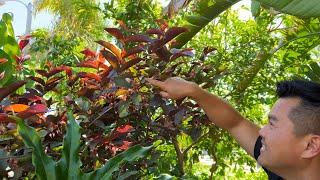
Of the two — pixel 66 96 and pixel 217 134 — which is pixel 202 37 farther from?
pixel 66 96

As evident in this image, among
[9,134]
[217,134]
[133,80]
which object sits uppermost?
[133,80]

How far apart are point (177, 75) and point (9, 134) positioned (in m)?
0.72

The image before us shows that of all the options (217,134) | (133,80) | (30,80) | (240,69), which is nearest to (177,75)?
(133,80)

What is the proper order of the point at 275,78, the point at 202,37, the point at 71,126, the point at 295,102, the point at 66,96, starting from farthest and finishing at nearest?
the point at 202,37
the point at 275,78
the point at 66,96
the point at 295,102
the point at 71,126

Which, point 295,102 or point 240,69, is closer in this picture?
point 295,102

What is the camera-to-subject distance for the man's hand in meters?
2.03

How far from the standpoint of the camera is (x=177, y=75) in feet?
7.38

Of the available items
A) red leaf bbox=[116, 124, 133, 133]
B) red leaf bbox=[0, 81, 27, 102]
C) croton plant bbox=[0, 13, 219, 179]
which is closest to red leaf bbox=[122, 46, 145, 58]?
croton plant bbox=[0, 13, 219, 179]

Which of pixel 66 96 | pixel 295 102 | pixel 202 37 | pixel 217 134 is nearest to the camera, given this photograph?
pixel 295 102

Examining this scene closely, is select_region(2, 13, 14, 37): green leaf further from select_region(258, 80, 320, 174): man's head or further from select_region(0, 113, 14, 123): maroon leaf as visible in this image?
select_region(258, 80, 320, 174): man's head

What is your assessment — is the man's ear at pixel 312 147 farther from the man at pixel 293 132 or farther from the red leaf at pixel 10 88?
the red leaf at pixel 10 88

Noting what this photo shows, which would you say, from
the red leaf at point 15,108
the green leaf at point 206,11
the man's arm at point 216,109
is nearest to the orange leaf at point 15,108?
the red leaf at point 15,108

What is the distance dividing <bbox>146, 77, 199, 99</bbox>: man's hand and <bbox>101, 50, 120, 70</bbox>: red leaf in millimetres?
136

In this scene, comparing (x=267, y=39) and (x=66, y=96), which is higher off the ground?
(x=267, y=39)
